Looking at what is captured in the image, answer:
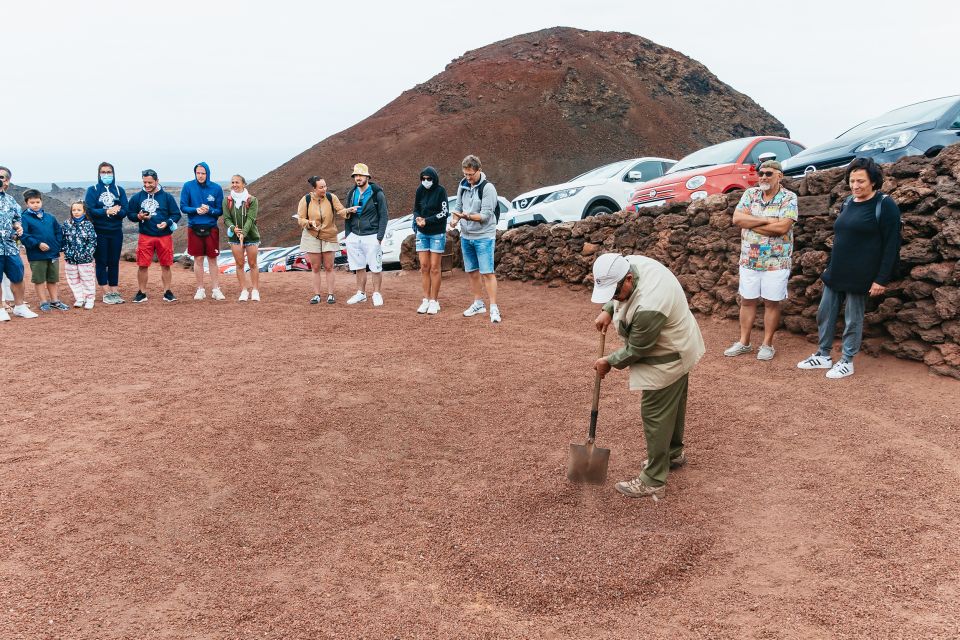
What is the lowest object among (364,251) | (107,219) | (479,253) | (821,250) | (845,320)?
(845,320)

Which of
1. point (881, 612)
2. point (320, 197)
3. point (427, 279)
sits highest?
point (320, 197)

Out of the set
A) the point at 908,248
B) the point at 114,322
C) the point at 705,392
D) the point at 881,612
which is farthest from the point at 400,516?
the point at 114,322

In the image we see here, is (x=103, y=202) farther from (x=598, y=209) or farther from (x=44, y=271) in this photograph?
(x=598, y=209)

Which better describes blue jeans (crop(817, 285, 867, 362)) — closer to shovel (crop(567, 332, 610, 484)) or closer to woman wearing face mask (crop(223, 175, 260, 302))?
shovel (crop(567, 332, 610, 484))

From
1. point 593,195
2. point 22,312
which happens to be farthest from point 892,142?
point 22,312

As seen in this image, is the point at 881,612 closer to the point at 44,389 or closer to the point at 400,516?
the point at 400,516

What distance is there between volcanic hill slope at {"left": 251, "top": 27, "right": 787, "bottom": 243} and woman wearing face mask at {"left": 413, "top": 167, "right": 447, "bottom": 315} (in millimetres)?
23587

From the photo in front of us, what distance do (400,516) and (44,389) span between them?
4103 mm

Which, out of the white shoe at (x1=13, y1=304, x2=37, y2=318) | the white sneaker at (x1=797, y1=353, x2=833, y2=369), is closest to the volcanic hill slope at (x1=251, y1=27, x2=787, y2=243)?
the white shoe at (x1=13, y1=304, x2=37, y2=318)

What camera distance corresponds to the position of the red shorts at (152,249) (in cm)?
1002

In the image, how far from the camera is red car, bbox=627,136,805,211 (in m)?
10.7

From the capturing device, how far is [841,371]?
22.1 ft

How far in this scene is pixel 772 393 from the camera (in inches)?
260

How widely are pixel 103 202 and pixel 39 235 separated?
1.03m
